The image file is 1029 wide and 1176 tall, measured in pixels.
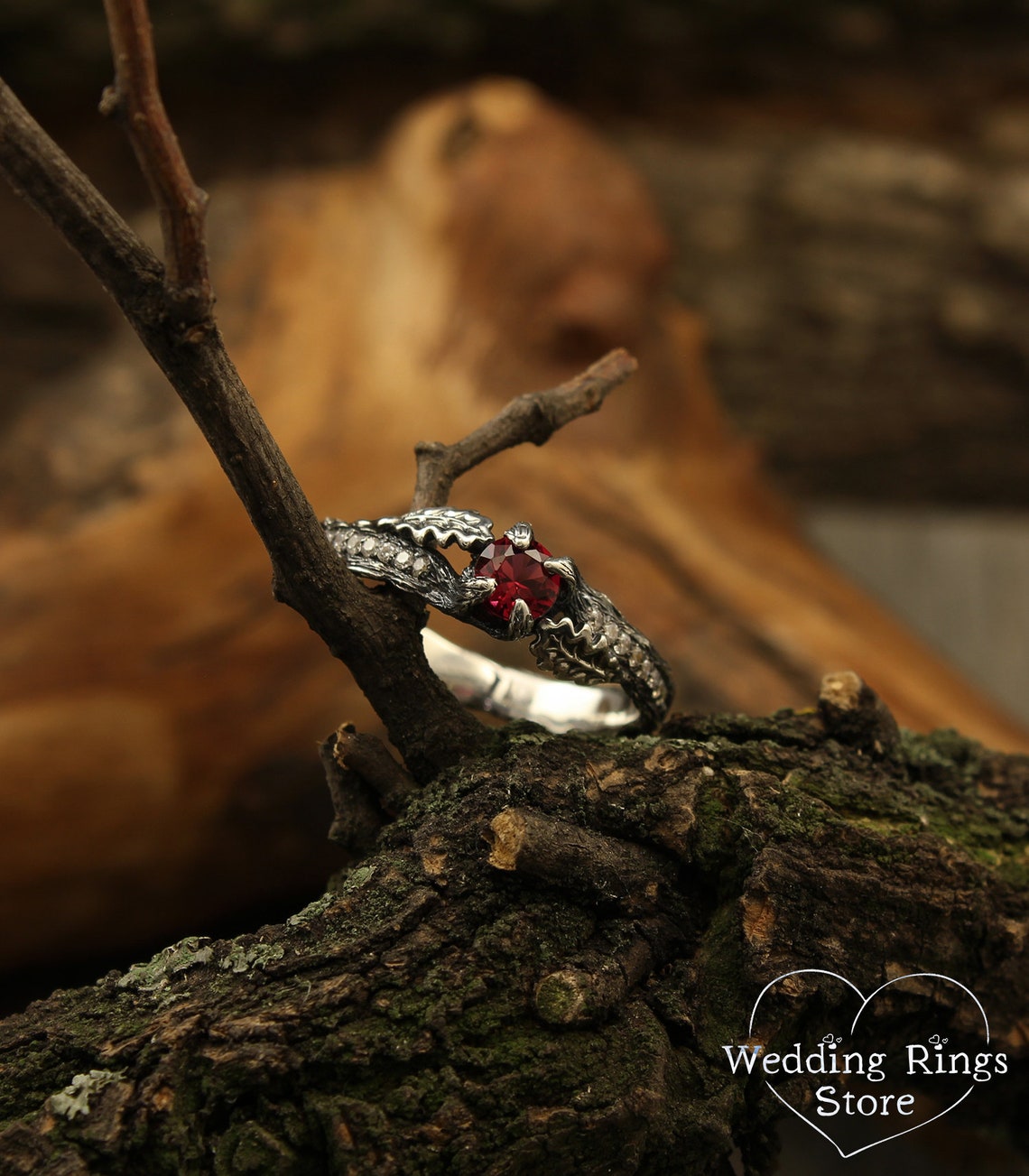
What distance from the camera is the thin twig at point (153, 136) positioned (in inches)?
23.5

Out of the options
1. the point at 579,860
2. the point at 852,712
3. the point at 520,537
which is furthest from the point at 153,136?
the point at 852,712

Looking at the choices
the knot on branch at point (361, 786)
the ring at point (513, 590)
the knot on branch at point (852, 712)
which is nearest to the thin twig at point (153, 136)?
the ring at point (513, 590)

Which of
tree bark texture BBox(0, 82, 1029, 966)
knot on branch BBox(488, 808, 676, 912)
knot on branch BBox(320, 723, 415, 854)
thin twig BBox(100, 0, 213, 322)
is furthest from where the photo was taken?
tree bark texture BBox(0, 82, 1029, 966)

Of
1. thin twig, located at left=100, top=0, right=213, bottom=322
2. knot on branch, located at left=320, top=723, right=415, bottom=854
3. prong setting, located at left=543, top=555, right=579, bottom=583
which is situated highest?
thin twig, located at left=100, top=0, right=213, bottom=322

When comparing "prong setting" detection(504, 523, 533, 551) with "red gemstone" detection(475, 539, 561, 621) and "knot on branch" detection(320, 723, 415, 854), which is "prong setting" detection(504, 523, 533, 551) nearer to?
"red gemstone" detection(475, 539, 561, 621)

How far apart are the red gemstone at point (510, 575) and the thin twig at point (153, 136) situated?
1.14 feet

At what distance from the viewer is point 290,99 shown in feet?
Result: 7.42

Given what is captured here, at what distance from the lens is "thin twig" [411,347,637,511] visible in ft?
3.21

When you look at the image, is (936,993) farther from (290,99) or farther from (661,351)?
(290,99)

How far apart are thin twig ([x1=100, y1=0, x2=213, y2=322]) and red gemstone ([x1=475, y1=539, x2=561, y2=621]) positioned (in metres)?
0.35

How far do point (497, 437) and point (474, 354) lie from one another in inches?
36.8

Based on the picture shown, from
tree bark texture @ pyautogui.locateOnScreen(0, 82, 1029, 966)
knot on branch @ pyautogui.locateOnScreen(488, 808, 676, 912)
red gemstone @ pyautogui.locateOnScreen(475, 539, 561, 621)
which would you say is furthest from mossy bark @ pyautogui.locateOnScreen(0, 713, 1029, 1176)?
tree bark texture @ pyautogui.locateOnScreen(0, 82, 1029, 966)

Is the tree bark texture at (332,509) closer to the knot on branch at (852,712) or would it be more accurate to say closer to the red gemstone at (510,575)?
the knot on branch at (852,712)

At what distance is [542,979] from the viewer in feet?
2.46
